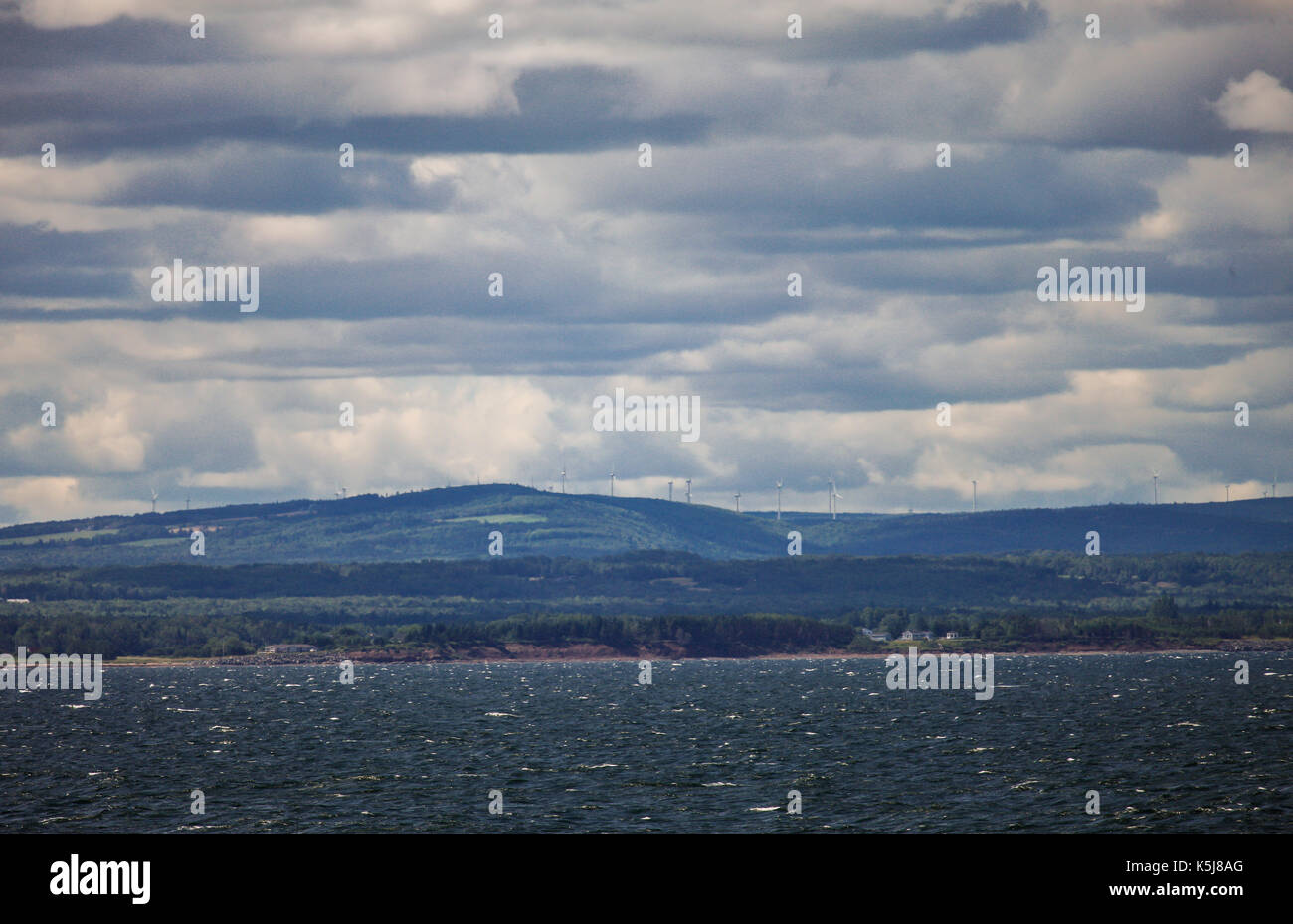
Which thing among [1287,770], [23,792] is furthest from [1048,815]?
[23,792]

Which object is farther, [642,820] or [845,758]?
[845,758]

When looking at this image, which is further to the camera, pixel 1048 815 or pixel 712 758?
pixel 712 758

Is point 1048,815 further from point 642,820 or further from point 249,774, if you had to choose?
point 249,774
